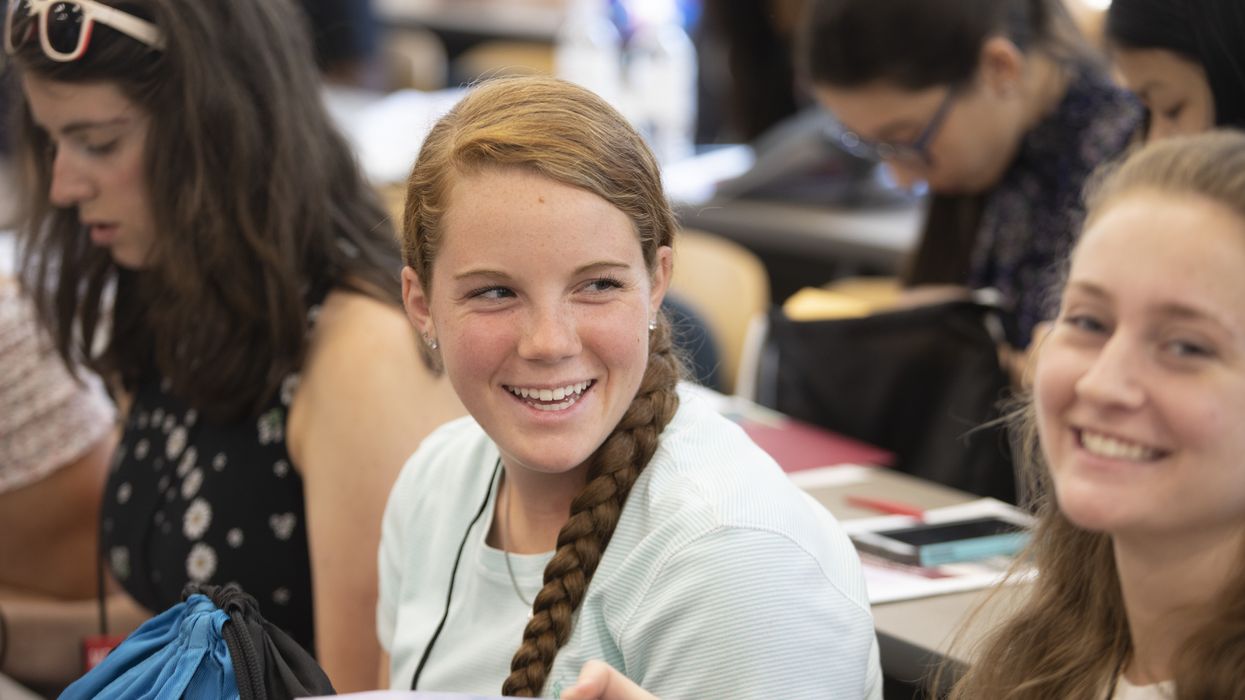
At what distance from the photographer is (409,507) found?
135 cm

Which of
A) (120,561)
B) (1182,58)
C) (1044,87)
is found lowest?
(120,561)

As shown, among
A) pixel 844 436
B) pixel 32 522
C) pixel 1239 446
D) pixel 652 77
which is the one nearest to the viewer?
pixel 1239 446

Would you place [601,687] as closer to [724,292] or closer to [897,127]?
[897,127]

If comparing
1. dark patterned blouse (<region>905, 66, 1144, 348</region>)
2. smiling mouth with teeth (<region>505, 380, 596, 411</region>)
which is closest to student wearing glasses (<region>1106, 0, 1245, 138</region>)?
dark patterned blouse (<region>905, 66, 1144, 348</region>)

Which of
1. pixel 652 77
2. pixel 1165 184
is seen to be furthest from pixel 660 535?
pixel 652 77

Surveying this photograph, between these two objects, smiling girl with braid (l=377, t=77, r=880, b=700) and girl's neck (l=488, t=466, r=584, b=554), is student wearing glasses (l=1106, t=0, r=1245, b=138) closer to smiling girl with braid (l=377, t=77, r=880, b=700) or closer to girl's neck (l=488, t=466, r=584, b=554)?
smiling girl with braid (l=377, t=77, r=880, b=700)

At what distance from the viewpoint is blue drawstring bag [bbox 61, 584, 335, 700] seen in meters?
1.04

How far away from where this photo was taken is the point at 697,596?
1.04 m

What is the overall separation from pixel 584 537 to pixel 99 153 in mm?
815

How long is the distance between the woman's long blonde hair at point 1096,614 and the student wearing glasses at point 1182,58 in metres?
0.70

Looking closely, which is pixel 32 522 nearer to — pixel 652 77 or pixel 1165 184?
pixel 1165 184

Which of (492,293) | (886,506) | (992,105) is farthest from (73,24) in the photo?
(992,105)

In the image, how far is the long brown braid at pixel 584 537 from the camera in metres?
1.10

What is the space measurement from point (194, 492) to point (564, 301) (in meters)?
0.70
